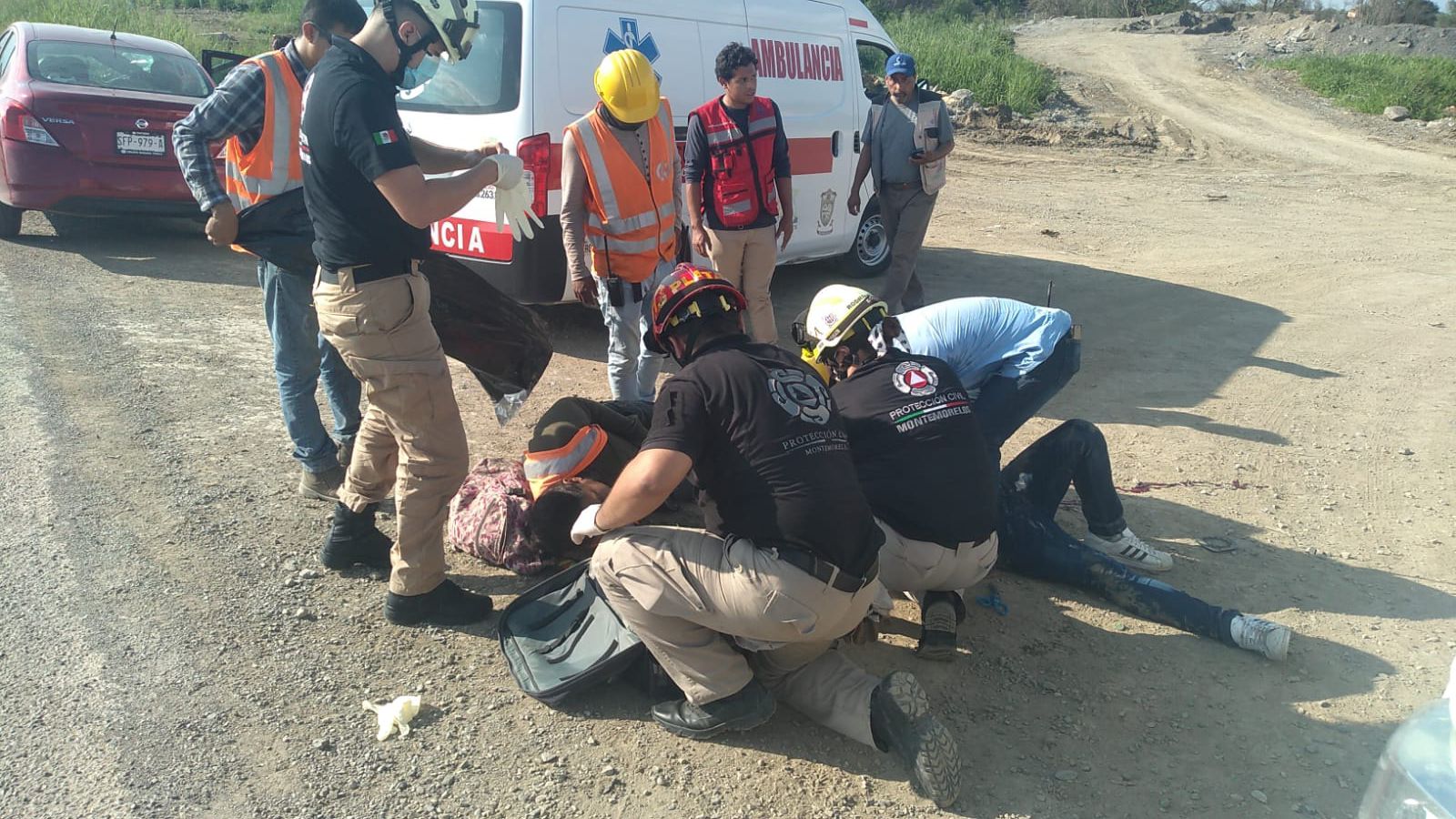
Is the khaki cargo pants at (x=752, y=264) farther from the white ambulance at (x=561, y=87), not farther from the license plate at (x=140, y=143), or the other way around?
the license plate at (x=140, y=143)

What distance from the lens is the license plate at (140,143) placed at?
26.5 feet

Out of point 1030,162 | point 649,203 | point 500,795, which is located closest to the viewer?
point 500,795

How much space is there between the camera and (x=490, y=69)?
5.97 metres

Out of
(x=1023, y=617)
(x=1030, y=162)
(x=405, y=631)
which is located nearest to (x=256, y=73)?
(x=405, y=631)

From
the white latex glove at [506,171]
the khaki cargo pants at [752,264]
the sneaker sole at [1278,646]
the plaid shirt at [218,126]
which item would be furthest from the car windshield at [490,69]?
the sneaker sole at [1278,646]

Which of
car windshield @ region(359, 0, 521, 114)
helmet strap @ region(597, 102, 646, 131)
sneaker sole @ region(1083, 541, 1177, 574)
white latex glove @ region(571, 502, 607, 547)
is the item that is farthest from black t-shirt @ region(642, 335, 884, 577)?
car windshield @ region(359, 0, 521, 114)

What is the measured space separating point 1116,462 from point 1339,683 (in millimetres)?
2034

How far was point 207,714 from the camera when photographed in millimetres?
3170

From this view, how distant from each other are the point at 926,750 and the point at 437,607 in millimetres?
1762

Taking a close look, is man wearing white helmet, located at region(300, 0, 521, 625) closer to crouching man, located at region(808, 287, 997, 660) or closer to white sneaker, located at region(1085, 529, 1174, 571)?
crouching man, located at region(808, 287, 997, 660)

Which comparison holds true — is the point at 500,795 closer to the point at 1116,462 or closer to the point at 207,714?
the point at 207,714

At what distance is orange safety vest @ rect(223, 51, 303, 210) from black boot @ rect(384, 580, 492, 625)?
1743mm

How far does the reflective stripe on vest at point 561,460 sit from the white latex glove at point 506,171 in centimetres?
98

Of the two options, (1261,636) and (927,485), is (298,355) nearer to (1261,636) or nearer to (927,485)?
(927,485)
